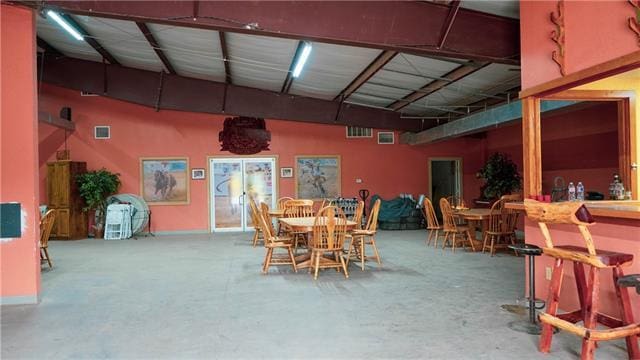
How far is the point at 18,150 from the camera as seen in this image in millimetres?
4379

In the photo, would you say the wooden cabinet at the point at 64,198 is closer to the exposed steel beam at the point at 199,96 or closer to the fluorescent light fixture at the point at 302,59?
the exposed steel beam at the point at 199,96

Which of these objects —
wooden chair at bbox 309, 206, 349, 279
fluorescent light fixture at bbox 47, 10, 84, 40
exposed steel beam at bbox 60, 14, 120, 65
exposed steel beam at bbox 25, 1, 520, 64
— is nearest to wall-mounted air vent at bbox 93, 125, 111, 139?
exposed steel beam at bbox 60, 14, 120, 65

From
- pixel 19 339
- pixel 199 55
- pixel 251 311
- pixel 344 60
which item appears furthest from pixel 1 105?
pixel 344 60

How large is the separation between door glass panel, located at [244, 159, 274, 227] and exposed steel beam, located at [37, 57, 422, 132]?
147cm

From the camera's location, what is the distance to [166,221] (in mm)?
10797

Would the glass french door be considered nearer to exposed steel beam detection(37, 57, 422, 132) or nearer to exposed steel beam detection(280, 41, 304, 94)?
exposed steel beam detection(37, 57, 422, 132)

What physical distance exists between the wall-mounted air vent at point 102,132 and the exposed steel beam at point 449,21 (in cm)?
890

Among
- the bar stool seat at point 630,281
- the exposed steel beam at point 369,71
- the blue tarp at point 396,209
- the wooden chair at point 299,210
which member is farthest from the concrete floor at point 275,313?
the blue tarp at point 396,209

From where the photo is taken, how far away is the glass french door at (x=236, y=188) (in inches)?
434

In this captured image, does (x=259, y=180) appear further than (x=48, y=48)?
Yes

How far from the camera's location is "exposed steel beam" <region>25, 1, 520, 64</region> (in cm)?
437

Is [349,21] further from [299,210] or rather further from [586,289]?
[299,210]

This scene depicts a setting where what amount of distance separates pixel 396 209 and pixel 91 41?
24.6 ft

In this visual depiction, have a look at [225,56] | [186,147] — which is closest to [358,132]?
[186,147]
